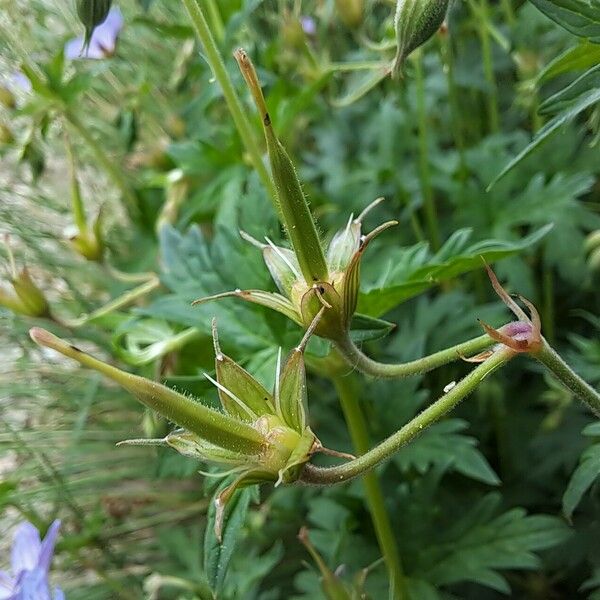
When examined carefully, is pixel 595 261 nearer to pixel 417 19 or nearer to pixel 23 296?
pixel 417 19

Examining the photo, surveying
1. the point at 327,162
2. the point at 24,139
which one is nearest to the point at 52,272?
the point at 24,139

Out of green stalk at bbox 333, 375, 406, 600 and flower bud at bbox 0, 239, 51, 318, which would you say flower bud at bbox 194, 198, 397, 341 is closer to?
green stalk at bbox 333, 375, 406, 600

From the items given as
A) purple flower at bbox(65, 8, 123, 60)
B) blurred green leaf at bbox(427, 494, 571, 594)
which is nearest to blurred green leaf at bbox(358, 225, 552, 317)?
blurred green leaf at bbox(427, 494, 571, 594)

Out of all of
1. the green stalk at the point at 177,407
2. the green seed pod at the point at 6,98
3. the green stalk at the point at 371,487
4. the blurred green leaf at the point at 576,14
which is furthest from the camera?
the green seed pod at the point at 6,98

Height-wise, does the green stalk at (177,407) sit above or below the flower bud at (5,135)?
below

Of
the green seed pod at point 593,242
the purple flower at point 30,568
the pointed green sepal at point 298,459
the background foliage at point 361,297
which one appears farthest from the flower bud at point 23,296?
the green seed pod at point 593,242

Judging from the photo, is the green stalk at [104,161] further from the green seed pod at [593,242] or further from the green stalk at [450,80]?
the green seed pod at [593,242]

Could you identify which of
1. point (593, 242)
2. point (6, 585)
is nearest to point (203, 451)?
point (6, 585)
